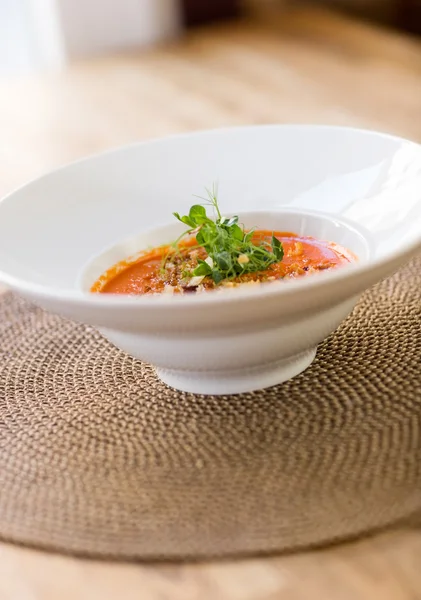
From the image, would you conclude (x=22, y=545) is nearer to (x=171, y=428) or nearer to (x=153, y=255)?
(x=171, y=428)

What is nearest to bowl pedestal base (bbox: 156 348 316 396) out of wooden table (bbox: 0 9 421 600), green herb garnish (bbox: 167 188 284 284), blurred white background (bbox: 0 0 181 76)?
green herb garnish (bbox: 167 188 284 284)

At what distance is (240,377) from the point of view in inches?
43.1

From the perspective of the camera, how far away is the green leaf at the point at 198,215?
3.89ft

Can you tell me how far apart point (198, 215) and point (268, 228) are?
0.41 feet

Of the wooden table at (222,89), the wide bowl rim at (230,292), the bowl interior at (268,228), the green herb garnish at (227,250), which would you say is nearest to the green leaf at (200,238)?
the green herb garnish at (227,250)

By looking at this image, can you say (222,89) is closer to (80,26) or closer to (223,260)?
(80,26)

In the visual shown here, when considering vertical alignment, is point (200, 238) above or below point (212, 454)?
above

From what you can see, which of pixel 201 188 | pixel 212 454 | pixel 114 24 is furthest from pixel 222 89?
pixel 212 454

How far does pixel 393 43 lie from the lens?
3070 millimetres

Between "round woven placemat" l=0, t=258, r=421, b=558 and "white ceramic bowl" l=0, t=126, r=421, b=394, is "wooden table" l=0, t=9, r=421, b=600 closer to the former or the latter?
"white ceramic bowl" l=0, t=126, r=421, b=394

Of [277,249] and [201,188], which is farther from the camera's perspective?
[201,188]

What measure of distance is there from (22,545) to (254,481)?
0.24m

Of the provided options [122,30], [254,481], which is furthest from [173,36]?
[254,481]

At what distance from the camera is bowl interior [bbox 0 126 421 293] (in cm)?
120
